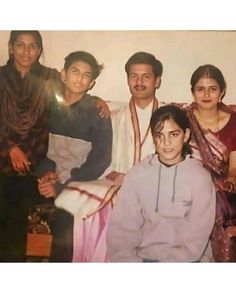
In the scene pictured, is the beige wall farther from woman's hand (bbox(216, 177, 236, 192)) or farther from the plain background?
woman's hand (bbox(216, 177, 236, 192))

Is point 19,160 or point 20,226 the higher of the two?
point 19,160

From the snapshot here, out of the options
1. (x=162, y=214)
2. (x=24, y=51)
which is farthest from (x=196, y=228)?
(x=24, y=51)

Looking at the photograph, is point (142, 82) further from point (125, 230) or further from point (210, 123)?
point (125, 230)

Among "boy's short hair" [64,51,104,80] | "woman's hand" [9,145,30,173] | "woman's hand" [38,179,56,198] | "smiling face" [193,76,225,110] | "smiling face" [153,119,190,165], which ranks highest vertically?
"boy's short hair" [64,51,104,80]

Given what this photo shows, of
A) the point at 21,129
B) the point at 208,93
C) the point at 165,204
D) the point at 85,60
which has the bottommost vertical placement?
the point at 165,204

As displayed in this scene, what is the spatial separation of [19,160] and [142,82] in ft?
1.82

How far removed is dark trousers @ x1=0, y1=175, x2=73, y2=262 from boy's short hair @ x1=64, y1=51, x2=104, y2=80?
0.50m

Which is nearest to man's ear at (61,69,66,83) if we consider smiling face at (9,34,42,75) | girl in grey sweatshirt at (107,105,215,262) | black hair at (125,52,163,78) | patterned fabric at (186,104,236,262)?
smiling face at (9,34,42,75)

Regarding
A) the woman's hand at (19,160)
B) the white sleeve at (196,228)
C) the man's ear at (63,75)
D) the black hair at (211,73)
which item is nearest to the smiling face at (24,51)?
the man's ear at (63,75)

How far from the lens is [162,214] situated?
5.92 feet

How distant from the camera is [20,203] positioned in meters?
1.80

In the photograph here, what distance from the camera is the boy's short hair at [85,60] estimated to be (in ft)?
6.07

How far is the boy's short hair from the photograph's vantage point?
1849 mm
